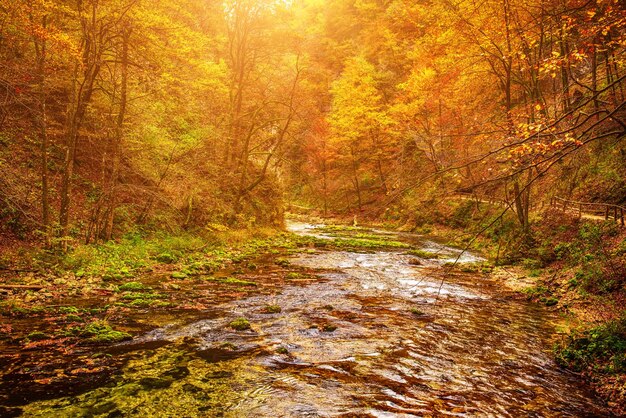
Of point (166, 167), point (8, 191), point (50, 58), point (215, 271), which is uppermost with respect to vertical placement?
point (50, 58)

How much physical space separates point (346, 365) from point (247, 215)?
1639cm

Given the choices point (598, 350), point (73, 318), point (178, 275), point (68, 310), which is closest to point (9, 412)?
point (73, 318)

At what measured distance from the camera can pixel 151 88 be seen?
588 inches

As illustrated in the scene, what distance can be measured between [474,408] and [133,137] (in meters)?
13.0

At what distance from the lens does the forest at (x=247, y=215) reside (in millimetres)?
5348

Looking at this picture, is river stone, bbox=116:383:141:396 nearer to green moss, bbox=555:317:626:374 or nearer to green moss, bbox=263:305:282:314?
green moss, bbox=263:305:282:314

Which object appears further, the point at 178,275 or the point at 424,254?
the point at 424,254

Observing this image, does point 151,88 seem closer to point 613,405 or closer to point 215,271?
point 215,271

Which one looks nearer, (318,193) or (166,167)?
(166,167)

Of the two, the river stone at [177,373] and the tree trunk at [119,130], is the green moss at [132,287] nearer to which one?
the tree trunk at [119,130]

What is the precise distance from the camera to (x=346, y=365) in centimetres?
621

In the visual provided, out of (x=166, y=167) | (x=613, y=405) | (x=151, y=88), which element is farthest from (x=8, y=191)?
(x=613, y=405)

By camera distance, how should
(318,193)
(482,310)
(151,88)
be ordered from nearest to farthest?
(482,310)
(151,88)
(318,193)

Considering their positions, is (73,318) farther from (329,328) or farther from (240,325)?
(329,328)
